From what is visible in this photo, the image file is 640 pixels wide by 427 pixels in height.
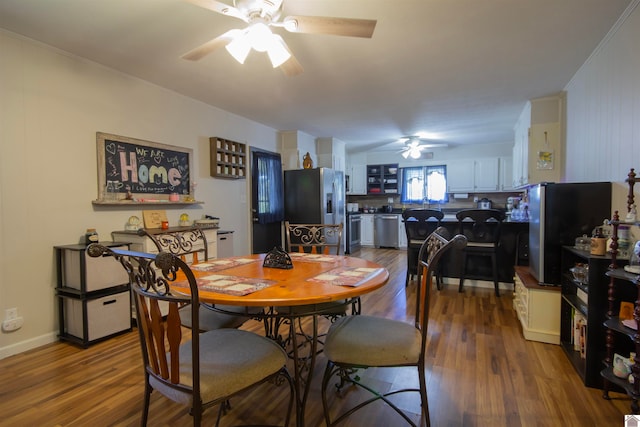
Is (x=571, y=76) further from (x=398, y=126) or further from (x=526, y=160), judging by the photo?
(x=398, y=126)

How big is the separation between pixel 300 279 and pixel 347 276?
24 centimetres

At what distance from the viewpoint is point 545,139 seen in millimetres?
3707

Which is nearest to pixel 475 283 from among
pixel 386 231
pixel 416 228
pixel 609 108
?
pixel 416 228

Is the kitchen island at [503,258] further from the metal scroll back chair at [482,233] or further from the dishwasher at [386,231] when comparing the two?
the dishwasher at [386,231]

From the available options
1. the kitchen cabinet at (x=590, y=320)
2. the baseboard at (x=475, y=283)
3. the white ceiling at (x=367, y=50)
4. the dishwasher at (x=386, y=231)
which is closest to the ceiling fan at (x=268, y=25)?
the white ceiling at (x=367, y=50)

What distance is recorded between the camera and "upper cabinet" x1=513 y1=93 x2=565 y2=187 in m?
3.65

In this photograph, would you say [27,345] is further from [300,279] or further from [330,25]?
[330,25]

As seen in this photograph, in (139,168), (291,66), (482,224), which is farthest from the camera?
(482,224)

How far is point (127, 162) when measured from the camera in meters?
3.04

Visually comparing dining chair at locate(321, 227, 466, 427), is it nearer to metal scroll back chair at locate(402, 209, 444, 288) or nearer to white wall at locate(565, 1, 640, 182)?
white wall at locate(565, 1, 640, 182)

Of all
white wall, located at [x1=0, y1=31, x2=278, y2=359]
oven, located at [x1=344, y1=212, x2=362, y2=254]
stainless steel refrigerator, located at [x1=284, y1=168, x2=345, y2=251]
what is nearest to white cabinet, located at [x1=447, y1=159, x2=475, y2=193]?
oven, located at [x1=344, y1=212, x2=362, y2=254]

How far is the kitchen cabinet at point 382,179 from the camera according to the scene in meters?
7.79

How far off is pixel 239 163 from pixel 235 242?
3.65 feet

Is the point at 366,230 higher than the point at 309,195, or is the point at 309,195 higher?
the point at 309,195
